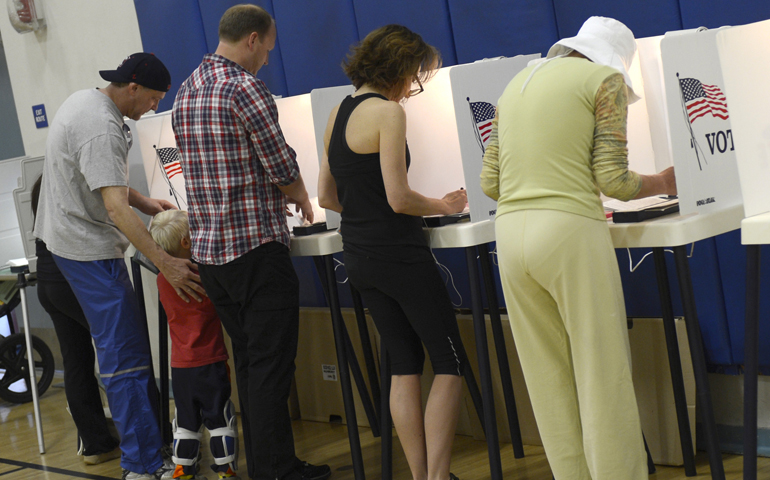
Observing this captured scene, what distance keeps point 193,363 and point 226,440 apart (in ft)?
0.91

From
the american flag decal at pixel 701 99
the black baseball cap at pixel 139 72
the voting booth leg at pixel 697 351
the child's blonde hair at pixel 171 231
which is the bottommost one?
the voting booth leg at pixel 697 351

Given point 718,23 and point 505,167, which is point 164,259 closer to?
point 505,167

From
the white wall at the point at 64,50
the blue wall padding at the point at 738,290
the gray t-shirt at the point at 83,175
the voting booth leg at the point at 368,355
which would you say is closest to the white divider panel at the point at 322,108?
the voting booth leg at the point at 368,355

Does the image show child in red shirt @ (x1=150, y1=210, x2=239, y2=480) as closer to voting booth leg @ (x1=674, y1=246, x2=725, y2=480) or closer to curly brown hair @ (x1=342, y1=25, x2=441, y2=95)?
curly brown hair @ (x1=342, y1=25, x2=441, y2=95)

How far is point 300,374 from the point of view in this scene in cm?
354

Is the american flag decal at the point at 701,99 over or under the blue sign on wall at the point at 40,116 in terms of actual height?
under

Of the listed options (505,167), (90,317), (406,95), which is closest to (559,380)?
(505,167)

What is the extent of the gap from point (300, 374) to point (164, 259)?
41.9 inches

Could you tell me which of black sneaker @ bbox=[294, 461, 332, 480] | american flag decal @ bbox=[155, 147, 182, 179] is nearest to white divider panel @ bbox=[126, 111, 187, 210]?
american flag decal @ bbox=[155, 147, 182, 179]

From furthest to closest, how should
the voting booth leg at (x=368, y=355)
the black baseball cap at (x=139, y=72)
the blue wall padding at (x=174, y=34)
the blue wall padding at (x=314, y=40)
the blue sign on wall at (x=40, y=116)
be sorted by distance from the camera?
1. the blue sign on wall at (x=40, y=116)
2. the blue wall padding at (x=174, y=34)
3. the blue wall padding at (x=314, y=40)
4. the voting booth leg at (x=368, y=355)
5. the black baseball cap at (x=139, y=72)

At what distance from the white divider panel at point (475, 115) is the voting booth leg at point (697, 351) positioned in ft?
1.96

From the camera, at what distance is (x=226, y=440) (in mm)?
2740

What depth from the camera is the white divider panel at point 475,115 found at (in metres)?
2.34

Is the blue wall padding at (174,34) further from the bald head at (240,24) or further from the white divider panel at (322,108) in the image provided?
the bald head at (240,24)
